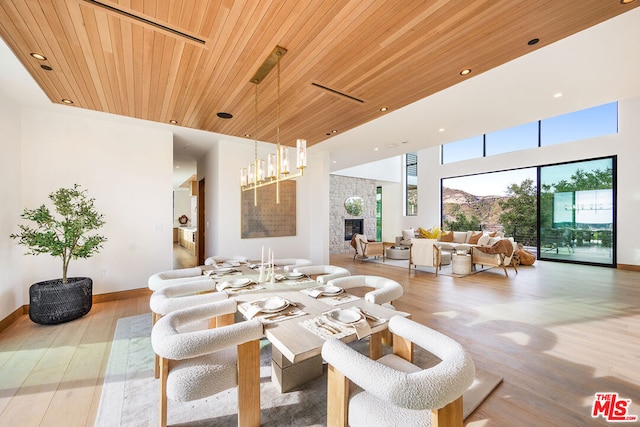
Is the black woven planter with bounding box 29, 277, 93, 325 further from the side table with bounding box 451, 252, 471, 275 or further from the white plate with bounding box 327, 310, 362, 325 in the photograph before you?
the side table with bounding box 451, 252, 471, 275

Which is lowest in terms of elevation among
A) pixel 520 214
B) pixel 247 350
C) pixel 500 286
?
pixel 500 286

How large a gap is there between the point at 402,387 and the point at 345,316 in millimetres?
705

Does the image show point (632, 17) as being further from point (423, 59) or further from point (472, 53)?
point (423, 59)

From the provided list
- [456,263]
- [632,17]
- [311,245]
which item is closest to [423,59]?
[632,17]

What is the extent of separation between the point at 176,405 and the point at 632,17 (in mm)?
4713

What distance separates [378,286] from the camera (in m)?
2.41

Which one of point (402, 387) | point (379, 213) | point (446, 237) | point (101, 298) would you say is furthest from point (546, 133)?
point (101, 298)

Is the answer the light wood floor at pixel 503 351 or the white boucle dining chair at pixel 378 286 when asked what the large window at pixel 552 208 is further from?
the white boucle dining chair at pixel 378 286

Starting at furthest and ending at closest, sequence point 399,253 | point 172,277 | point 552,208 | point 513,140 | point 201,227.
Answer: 1. point 513,140
2. point 399,253
3. point 552,208
4. point 201,227
5. point 172,277

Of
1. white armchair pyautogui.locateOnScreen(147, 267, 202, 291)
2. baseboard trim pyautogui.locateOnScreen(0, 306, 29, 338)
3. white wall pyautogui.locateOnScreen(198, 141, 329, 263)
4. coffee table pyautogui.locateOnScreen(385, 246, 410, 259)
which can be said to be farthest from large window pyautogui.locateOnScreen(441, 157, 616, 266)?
baseboard trim pyautogui.locateOnScreen(0, 306, 29, 338)

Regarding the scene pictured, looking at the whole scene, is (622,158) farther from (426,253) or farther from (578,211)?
(426,253)

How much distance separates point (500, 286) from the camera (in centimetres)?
474

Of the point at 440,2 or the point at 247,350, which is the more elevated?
the point at 440,2

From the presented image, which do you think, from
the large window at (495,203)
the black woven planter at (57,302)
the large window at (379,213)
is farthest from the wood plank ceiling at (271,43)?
the large window at (379,213)
